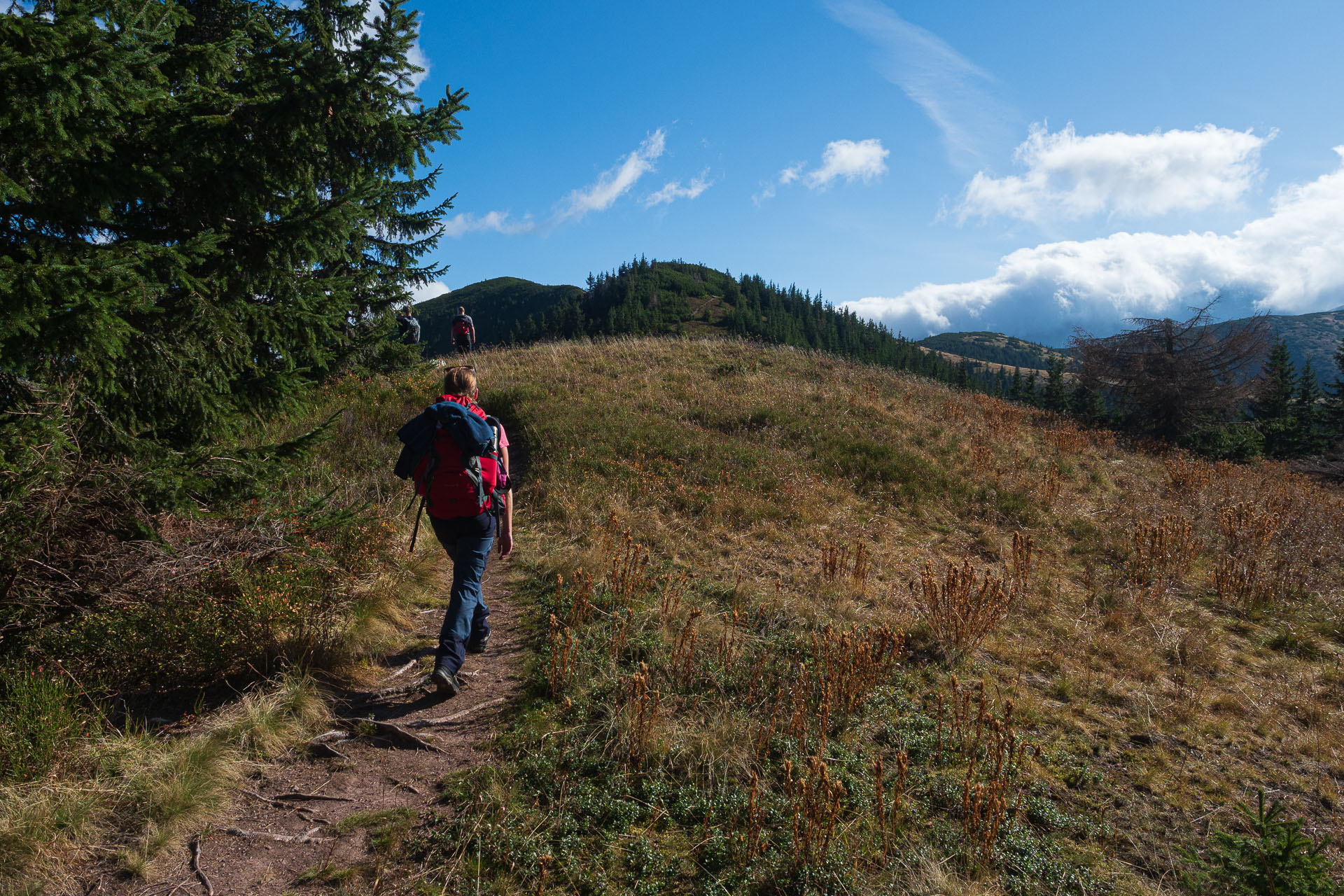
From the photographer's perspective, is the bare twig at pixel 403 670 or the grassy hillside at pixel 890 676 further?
the bare twig at pixel 403 670

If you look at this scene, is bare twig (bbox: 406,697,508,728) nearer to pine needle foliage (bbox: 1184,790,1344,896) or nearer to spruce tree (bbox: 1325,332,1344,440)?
pine needle foliage (bbox: 1184,790,1344,896)

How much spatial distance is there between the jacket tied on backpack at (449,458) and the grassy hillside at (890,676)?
1310 millimetres

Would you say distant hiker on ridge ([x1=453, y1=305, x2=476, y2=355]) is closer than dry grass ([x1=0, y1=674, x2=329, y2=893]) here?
No

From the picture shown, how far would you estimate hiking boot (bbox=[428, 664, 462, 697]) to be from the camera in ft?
13.7

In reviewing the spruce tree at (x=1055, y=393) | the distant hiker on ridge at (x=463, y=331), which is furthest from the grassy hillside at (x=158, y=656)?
the spruce tree at (x=1055, y=393)

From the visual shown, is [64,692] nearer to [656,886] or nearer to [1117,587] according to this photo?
[656,886]

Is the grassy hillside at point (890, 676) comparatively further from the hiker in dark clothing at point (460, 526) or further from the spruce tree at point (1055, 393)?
the spruce tree at point (1055, 393)

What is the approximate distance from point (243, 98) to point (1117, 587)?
984 cm

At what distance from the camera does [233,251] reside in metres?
4.42

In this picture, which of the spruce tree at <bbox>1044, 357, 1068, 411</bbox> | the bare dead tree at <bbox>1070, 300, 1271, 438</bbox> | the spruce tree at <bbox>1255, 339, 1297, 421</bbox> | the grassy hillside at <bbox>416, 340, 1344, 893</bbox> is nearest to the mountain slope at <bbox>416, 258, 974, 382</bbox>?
the spruce tree at <bbox>1044, 357, 1068, 411</bbox>

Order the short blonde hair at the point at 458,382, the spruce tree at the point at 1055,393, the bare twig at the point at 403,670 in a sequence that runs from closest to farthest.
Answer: the bare twig at the point at 403,670, the short blonde hair at the point at 458,382, the spruce tree at the point at 1055,393

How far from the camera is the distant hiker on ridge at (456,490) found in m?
4.25

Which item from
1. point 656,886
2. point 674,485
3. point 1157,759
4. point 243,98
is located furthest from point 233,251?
point 1157,759

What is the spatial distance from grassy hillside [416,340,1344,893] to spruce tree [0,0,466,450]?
11.0 feet
